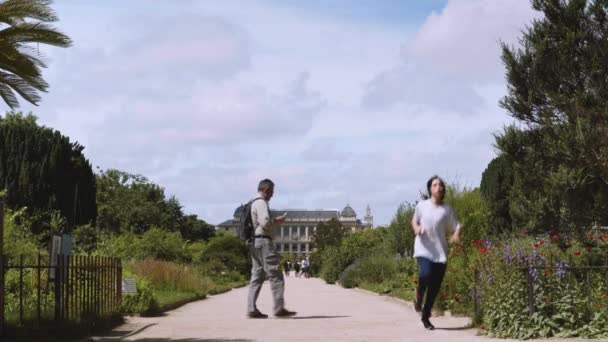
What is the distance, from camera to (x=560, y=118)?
18.2 m

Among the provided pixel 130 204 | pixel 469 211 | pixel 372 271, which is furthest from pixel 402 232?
pixel 130 204

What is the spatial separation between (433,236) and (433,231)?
6 centimetres

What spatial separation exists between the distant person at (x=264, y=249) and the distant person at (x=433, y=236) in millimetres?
2541

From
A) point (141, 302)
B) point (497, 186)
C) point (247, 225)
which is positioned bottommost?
point (141, 302)

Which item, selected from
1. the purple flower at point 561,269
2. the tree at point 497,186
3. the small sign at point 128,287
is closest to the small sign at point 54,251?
the small sign at point 128,287

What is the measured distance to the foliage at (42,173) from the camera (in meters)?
39.6

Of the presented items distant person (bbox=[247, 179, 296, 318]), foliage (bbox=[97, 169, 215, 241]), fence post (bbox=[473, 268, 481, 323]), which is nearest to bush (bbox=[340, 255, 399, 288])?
distant person (bbox=[247, 179, 296, 318])

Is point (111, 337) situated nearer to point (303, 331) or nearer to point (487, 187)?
point (303, 331)

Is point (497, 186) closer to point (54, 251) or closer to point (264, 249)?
point (264, 249)

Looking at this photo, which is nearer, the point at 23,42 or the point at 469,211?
the point at 23,42

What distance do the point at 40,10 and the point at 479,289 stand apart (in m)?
6.23

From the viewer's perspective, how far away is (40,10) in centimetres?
1035

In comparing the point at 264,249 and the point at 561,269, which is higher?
the point at 264,249

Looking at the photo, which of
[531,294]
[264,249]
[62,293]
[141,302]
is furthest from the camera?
[141,302]
